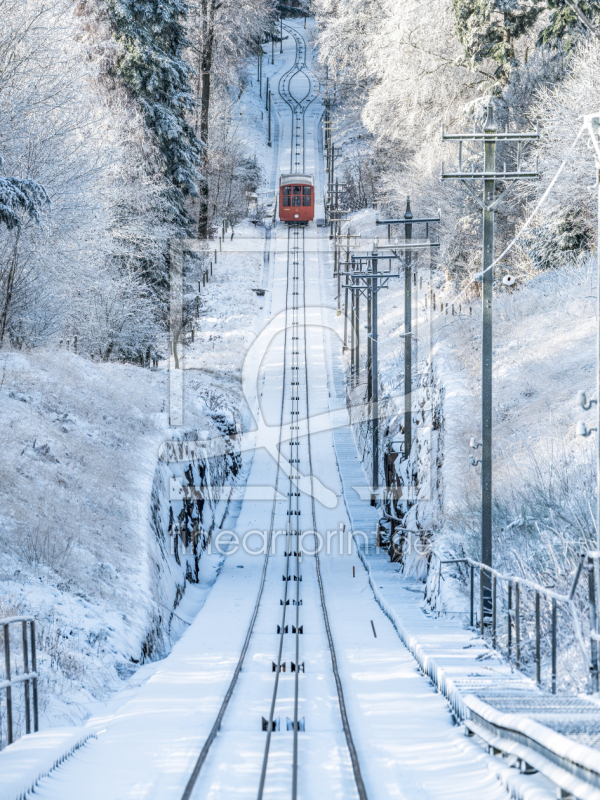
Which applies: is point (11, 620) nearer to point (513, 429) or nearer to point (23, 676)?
point (23, 676)

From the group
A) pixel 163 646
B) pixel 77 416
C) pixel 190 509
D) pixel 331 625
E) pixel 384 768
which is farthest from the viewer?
pixel 190 509

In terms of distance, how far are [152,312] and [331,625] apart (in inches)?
1005

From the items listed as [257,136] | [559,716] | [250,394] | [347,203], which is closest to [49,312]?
[250,394]

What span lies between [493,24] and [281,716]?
31248mm

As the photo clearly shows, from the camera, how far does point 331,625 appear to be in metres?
17.7

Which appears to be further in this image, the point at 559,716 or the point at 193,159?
the point at 193,159

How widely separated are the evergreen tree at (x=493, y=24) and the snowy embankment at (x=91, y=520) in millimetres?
18659

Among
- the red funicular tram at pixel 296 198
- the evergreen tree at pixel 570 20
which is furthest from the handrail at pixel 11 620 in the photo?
the red funicular tram at pixel 296 198

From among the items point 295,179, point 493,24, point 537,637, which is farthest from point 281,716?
point 295,179

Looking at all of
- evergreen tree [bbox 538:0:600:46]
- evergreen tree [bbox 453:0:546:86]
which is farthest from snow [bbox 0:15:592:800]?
evergreen tree [bbox 453:0:546:86]

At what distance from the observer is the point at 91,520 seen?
17.1m

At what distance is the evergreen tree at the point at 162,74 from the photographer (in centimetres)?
3922

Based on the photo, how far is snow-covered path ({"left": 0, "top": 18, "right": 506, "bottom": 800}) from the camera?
7.40 metres

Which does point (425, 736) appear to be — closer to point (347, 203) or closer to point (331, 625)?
point (331, 625)
